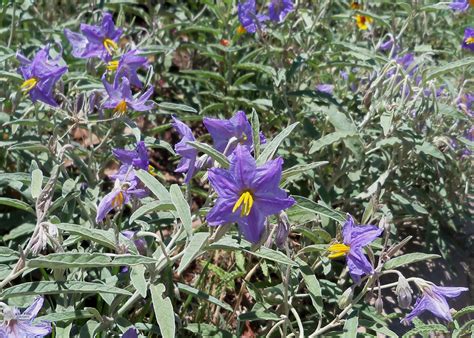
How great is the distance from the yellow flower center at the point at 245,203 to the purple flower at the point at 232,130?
25 cm

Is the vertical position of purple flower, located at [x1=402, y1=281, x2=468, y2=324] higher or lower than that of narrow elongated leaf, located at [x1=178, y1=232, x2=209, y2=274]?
lower

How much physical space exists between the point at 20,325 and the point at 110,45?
1.70 metres

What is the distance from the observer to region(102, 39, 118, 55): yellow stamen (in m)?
3.12

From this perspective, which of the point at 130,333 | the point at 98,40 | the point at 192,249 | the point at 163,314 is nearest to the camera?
the point at 192,249

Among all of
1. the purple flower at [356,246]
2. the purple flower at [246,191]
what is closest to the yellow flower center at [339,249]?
the purple flower at [356,246]

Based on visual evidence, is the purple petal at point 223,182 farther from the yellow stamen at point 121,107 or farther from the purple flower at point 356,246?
the yellow stamen at point 121,107

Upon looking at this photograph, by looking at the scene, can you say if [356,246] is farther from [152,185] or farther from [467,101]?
[467,101]

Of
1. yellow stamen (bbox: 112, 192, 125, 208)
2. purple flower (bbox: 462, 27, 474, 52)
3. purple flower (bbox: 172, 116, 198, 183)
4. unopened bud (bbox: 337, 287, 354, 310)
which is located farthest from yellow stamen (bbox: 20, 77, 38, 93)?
purple flower (bbox: 462, 27, 474, 52)

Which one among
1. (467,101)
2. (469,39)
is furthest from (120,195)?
(469,39)

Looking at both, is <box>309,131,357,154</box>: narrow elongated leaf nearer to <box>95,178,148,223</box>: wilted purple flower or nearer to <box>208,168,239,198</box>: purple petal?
<box>95,178,148,223</box>: wilted purple flower

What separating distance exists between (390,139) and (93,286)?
1.54 m

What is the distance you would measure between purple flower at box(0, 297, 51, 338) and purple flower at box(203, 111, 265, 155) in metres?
0.73

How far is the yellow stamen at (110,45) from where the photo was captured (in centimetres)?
312

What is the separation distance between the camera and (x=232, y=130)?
2.08 m
